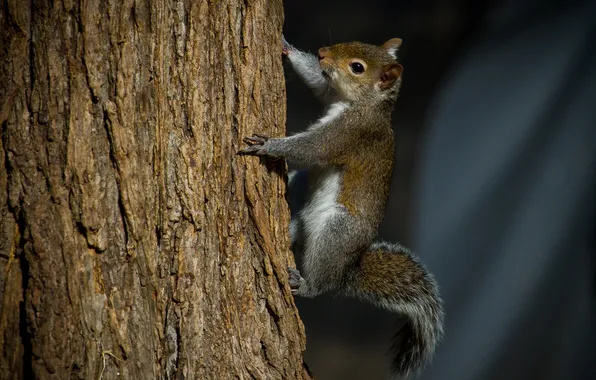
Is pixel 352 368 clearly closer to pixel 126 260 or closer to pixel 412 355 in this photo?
pixel 412 355

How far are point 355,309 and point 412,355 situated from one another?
36.9 inches

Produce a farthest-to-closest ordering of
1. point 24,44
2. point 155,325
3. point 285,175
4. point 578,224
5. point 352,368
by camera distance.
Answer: point 352,368
point 578,224
point 285,175
point 155,325
point 24,44

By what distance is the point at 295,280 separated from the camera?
234 cm

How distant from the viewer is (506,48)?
3.46m

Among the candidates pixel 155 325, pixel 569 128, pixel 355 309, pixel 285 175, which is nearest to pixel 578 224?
pixel 569 128

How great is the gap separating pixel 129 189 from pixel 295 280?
782mm

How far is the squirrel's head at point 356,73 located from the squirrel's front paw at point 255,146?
0.75 metres

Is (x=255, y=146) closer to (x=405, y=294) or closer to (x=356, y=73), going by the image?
(x=356, y=73)

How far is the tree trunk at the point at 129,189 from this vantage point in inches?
68.1

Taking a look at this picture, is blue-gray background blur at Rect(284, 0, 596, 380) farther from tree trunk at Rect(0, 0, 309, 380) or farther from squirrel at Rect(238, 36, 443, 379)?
tree trunk at Rect(0, 0, 309, 380)

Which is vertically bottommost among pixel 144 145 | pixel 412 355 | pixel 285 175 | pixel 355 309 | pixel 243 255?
pixel 355 309

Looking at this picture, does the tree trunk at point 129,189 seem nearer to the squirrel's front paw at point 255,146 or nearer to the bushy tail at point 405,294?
the squirrel's front paw at point 255,146

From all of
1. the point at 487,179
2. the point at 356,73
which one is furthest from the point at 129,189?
the point at 487,179

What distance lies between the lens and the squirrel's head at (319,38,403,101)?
264 cm
